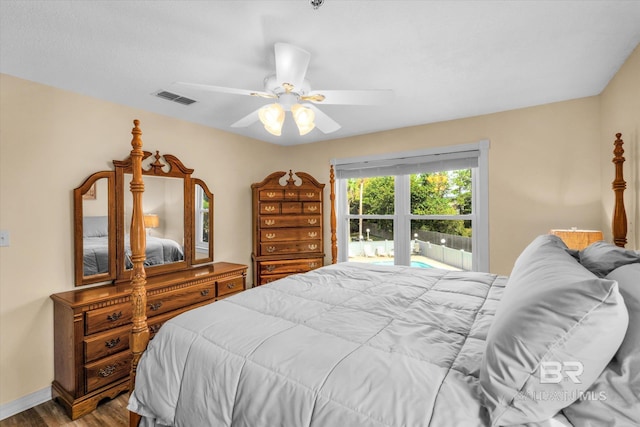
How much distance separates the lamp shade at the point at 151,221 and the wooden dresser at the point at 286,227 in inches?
47.7

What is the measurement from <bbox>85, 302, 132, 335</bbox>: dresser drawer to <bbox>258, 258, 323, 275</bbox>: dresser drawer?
5.65 feet

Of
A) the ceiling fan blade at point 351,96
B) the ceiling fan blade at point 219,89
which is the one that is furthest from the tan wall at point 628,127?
the ceiling fan blade at point 219,89

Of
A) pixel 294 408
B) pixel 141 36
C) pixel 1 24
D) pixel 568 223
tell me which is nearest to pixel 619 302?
pixel 294 408

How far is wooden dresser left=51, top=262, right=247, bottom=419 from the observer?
212cm

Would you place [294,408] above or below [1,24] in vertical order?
below

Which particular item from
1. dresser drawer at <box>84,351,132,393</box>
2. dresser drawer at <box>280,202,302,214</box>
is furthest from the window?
dresser drawer at <box>84,351,132,393</box>

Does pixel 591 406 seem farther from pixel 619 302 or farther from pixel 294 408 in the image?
pixel 294 408

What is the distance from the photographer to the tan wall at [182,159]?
220cm

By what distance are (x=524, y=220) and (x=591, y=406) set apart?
2.64 m

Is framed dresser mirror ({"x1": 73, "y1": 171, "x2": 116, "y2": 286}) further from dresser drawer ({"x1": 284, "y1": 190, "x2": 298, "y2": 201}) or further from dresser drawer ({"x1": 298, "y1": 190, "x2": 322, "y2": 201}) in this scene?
dresser drawer ({"x1": 298, "y1": 190, "x2": 322, "y2": 201})

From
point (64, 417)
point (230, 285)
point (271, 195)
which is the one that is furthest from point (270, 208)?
point (64, 417)

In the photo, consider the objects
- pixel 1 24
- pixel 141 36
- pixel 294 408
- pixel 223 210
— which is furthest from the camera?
pixel 223 210

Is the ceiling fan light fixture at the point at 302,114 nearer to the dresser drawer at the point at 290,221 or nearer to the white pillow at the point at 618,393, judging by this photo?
the white pillow at the point at 618,393

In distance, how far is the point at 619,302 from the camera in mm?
809
